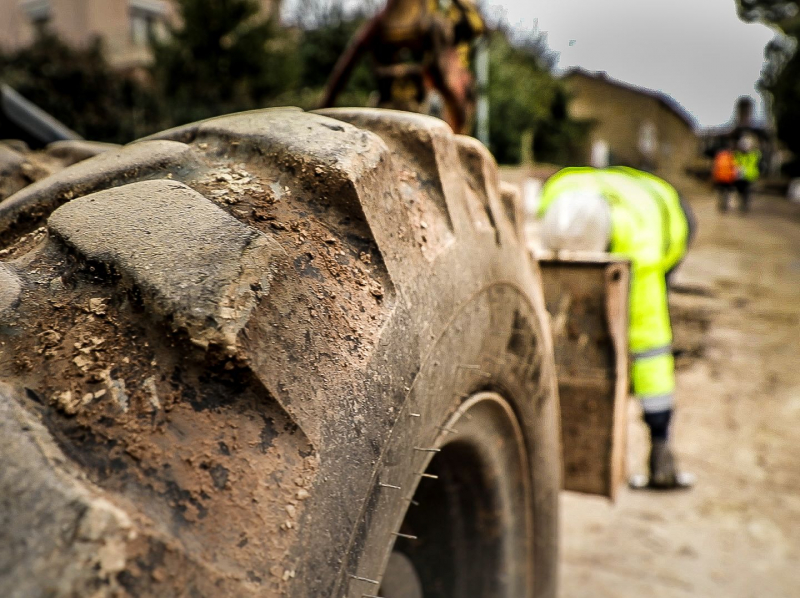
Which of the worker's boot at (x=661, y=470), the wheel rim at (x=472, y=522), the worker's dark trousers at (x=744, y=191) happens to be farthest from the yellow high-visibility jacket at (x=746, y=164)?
the wheel rim at (x=472, y=522)

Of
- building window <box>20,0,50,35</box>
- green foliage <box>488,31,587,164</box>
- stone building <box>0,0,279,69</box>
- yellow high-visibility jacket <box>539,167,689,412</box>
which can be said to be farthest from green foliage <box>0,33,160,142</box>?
yellow high-visibility jacket <box>539,167,689,412</box>

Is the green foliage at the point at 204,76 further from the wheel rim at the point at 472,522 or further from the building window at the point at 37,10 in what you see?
the wheel rim at the point at 472,522

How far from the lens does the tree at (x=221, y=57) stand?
11.8 m

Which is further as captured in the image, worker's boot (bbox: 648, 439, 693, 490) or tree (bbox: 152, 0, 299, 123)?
tree (bbox: 152, 0, 299, 123)

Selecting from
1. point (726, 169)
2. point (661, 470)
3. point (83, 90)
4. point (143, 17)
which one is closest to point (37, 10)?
point (143, 17)

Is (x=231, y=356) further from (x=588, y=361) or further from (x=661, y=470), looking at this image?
(x=661, y=470)

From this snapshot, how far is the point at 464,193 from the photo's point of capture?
113cm

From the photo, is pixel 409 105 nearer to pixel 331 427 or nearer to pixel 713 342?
pixel 713 342

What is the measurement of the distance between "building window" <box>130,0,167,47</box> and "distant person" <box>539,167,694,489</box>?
15632 millimetres

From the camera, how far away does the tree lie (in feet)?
38.7

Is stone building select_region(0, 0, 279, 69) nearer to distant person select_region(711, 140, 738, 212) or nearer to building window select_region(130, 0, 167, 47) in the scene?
building window select_region(130, 0, 167, 47)

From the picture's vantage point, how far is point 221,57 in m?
A: 12.2

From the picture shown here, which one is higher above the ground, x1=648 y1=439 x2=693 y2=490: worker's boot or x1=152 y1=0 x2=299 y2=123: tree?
x1=152 y1=0 x2=299 y2=123: tree

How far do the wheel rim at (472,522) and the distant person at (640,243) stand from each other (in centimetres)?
143
